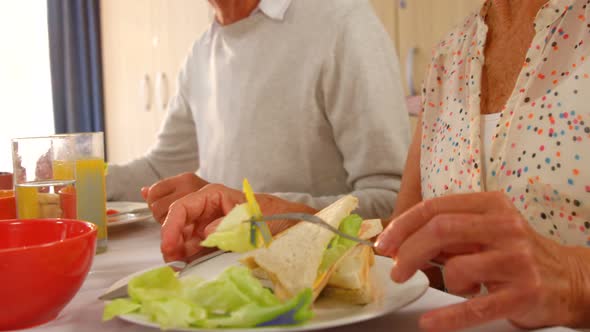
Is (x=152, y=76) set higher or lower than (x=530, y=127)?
higher

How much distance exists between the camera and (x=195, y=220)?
0.90 metres

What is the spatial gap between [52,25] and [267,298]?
3.66 meters

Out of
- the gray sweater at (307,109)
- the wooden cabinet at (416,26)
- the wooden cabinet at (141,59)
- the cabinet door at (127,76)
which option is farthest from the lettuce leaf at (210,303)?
the cabinet door at (127,76)

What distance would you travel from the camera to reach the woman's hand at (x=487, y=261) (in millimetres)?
508

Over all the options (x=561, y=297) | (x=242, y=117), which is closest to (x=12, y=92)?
(x=242, y=117)

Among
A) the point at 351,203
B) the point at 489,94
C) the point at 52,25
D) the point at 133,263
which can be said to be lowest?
the point at 133,263

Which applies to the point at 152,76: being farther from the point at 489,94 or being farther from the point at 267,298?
the point at 267,298

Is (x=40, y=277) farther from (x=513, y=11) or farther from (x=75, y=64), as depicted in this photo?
(x=75, y=64)

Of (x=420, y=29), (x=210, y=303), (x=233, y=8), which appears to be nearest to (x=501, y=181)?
(x=210, y=303)

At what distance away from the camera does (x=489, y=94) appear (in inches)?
38.9

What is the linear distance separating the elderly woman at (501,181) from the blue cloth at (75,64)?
313 cm

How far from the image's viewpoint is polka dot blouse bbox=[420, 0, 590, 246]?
2.70ft

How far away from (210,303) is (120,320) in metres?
0.12

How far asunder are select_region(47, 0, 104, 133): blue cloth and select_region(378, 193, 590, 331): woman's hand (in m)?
3.60
